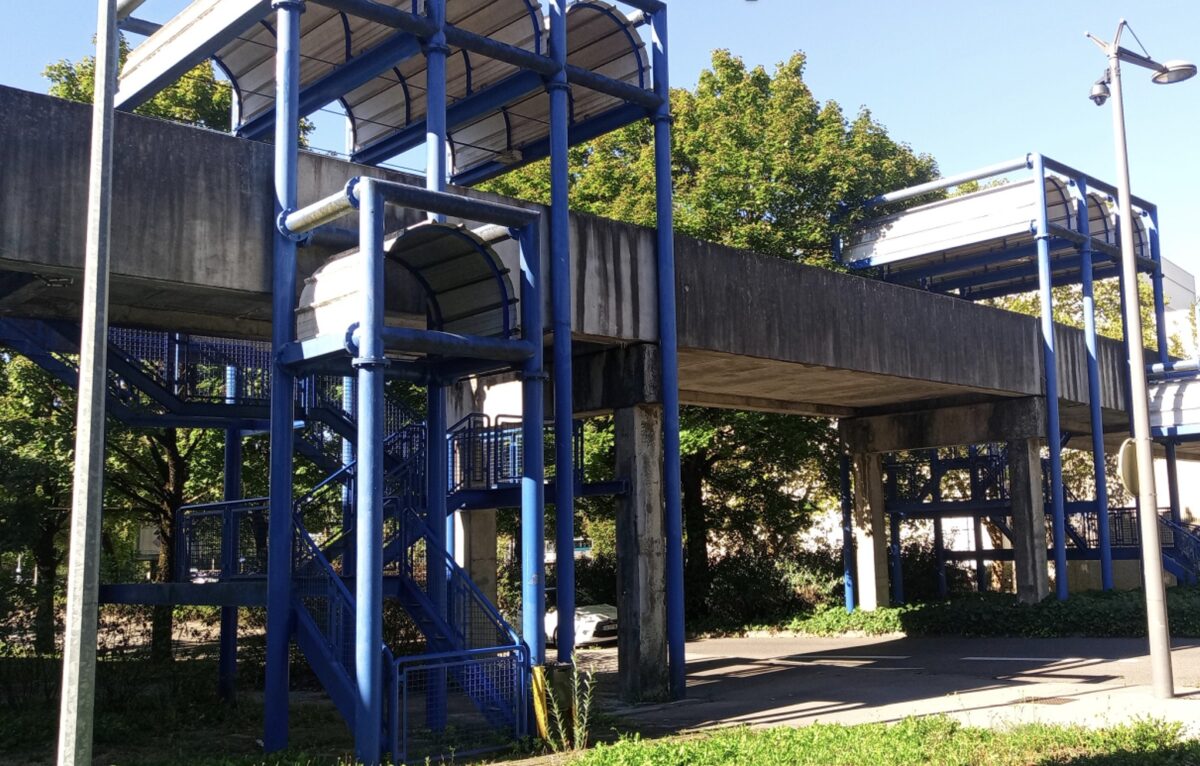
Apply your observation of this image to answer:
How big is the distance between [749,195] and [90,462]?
2223 cm

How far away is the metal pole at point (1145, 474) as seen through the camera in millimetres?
13516

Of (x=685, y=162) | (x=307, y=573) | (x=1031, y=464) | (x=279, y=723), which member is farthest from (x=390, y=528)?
(x=685, y=162)

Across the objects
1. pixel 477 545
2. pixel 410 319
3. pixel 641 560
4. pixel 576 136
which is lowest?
pixel 641 560

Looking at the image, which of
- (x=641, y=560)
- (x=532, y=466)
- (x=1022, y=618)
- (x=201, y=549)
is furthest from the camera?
(x=1022, y=618)

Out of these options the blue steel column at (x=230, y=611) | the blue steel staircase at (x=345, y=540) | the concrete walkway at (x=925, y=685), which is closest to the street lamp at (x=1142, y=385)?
the concrete walkway at (x=925, y=685)

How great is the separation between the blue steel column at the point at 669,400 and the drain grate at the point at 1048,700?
→ 470cm

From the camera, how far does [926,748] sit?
10203 mm

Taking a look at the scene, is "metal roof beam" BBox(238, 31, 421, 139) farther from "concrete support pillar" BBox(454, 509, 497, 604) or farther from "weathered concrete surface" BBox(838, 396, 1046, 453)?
"weathered concrete surface" BBox(838, 396, 1046, 453)

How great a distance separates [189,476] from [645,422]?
12.9 m

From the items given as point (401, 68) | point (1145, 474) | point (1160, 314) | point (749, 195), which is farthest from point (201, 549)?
point (1160, 314)

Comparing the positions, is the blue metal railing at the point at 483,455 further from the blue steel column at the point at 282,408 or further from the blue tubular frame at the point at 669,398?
the blue steel column at the point at 282,408

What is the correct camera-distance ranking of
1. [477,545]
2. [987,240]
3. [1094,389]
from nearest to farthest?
[477,545] < [987,240] < [1094,389]

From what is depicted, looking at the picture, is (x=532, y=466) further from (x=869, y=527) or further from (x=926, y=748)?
(x=869, y=527)

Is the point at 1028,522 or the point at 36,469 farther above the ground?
the point at 36,469
